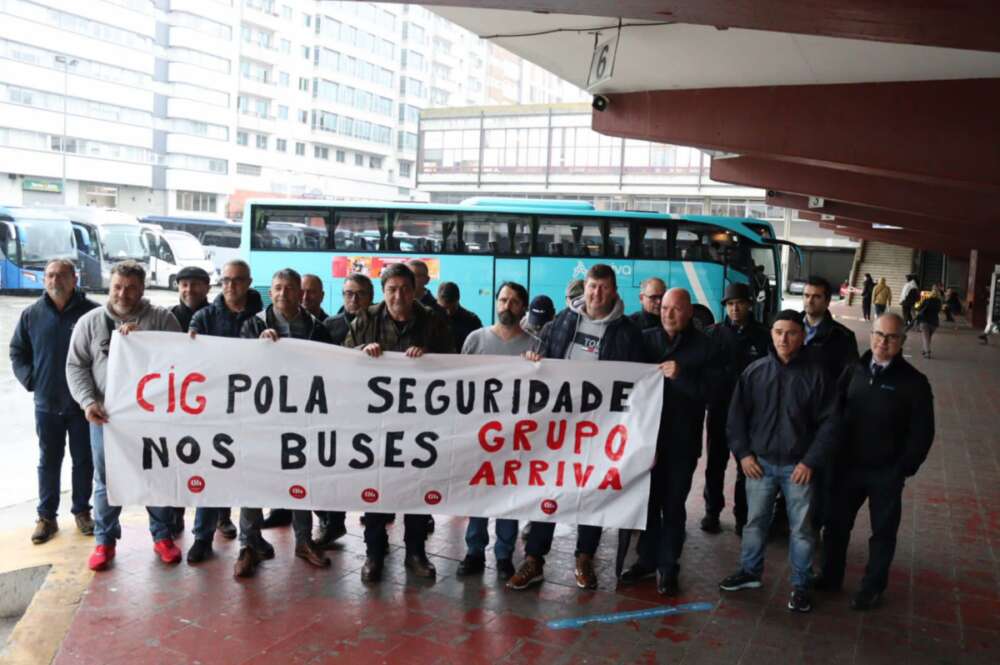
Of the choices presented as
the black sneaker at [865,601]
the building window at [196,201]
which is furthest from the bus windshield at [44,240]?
the building window at [196,201]

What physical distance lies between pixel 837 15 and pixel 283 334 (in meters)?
3.82

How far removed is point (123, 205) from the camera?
64.9m

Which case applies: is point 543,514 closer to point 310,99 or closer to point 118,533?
point 118,533

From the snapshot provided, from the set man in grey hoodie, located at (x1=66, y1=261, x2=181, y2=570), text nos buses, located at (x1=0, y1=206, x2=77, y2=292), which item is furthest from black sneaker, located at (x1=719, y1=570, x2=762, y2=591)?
text nos buses, located at (x1=0, y1=206, x2=77, y2=292)

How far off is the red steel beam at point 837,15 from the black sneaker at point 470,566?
3.44 metres

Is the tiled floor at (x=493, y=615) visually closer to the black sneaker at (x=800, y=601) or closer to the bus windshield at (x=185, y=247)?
the black sneaker at (x=800, y=601)

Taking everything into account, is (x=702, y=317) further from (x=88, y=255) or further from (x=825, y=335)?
(x=88, y=255)

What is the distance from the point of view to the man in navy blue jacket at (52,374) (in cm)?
589

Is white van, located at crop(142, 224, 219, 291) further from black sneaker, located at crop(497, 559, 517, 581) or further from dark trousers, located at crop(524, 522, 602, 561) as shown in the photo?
dark trousers, located at crop(524, 522, 602, 561)

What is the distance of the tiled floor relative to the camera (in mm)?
4520

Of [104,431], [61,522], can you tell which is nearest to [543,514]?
[104,431]

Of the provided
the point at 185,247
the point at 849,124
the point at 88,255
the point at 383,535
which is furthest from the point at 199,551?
the point at 185,247

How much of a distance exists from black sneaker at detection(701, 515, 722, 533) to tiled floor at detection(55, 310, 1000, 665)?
0.13 metres

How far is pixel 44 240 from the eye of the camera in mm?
30047
